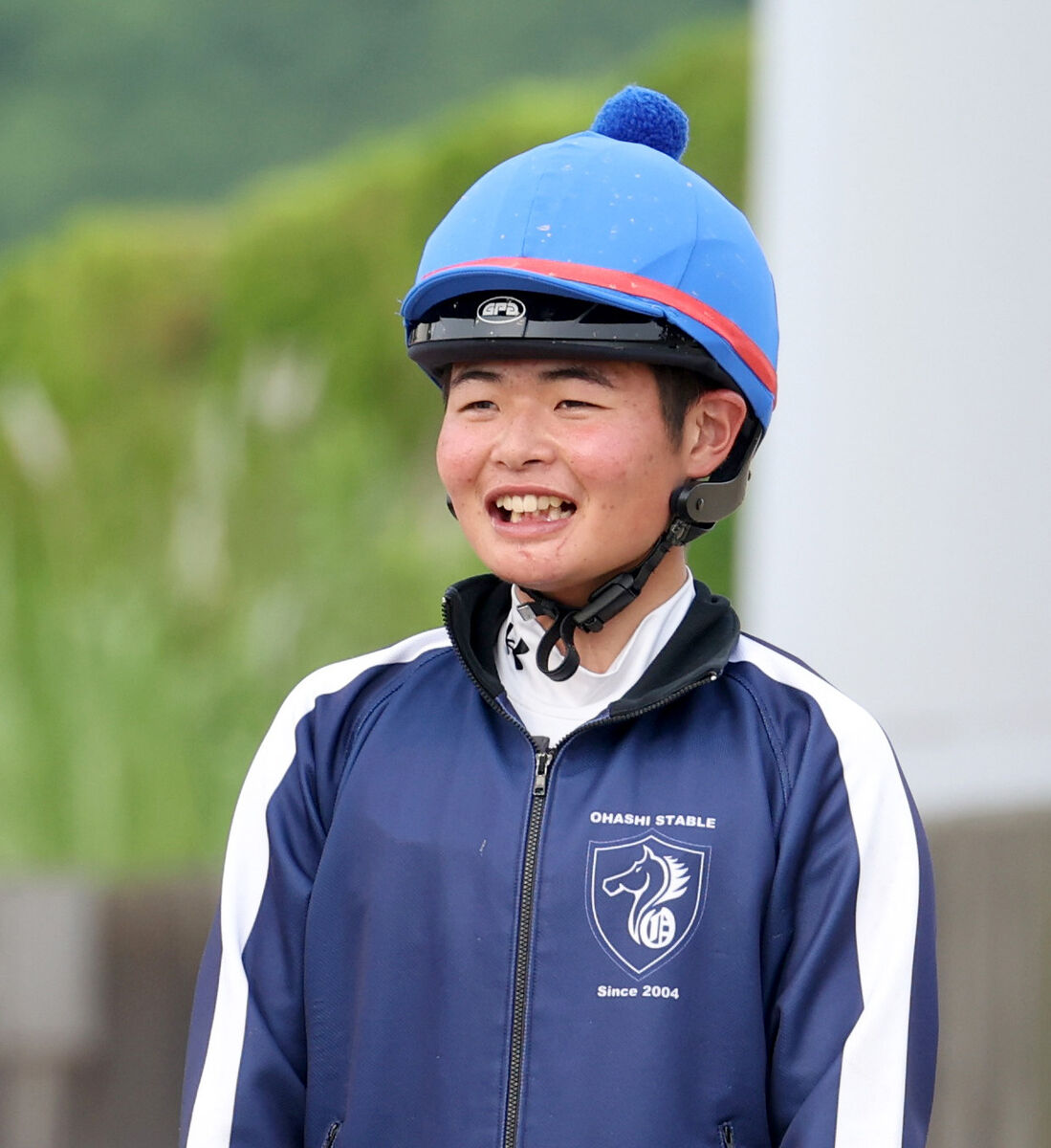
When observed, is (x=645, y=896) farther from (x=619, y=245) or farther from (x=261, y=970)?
(x=619, y=245)

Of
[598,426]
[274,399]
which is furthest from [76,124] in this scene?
[598,426]

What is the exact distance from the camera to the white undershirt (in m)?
2.44

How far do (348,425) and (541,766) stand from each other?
3.21 metres

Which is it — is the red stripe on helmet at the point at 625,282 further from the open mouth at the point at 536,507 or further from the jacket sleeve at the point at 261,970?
the jacket sleeve at the point at 261,970

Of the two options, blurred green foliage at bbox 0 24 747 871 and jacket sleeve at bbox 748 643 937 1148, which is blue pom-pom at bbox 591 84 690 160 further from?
blurred green foliage at bbox 0 24 747 871

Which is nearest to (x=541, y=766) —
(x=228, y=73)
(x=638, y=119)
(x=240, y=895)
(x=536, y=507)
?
(x=536, y=507)

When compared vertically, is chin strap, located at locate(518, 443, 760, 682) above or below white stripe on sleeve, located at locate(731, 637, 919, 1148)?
above

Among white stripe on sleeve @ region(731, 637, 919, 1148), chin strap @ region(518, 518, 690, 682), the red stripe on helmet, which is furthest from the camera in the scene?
chin strap @ region(518, 518, 690, 682)

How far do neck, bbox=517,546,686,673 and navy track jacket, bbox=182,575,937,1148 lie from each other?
65mm

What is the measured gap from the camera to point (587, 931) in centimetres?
228

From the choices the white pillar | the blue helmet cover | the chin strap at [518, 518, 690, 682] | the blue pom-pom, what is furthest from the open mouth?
the white pillar

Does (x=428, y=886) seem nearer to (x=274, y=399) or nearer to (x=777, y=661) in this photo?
(x=777, y=661)

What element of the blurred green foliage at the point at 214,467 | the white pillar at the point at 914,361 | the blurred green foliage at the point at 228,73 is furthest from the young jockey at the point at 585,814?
the blurred green foliage at the point at 228,73

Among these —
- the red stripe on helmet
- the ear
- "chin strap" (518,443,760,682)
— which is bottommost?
"chin strap" (518,443,760,682)
